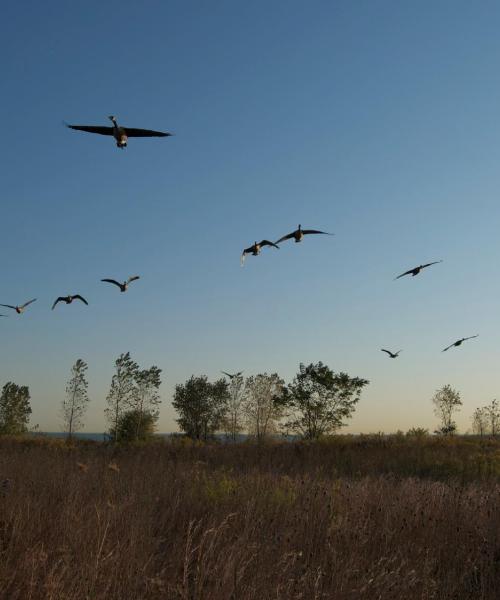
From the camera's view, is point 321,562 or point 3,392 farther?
point 3,392

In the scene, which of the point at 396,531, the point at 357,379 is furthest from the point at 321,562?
the point at 357,379

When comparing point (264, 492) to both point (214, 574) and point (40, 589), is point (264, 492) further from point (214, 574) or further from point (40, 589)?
point (40, 589)

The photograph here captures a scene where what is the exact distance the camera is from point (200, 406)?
5556cm

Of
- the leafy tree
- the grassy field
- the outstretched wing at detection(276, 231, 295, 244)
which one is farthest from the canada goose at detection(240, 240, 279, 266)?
the leafy tree

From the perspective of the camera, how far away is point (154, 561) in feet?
20.5

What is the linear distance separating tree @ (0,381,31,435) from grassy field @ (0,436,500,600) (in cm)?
4635

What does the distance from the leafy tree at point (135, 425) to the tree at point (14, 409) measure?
1322 centimetres

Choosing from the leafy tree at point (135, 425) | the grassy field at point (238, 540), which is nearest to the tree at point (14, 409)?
the leafy tree at point (135, 425)

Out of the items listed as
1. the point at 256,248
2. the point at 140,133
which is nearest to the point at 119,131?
the point at 140,133

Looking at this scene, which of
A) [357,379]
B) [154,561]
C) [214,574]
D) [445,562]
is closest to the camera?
[214,574]

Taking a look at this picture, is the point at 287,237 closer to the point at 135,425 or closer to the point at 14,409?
the point at 135,425

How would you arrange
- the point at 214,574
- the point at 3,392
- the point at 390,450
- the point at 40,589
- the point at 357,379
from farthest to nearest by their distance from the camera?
the point at 3,392
the point at 357,379
the point at 390,450
the point at 214,574
the point at 40,589

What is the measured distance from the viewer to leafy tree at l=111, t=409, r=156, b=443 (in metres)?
45.7

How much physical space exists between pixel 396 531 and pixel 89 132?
7600 millimetres
